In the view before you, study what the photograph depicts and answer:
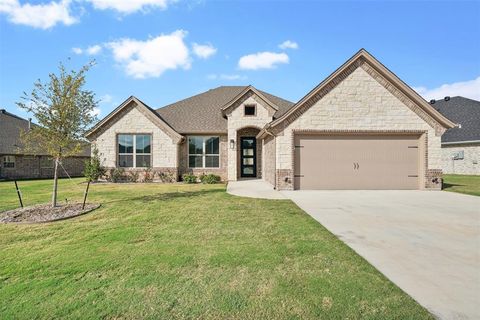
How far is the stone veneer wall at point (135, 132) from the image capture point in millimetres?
17750

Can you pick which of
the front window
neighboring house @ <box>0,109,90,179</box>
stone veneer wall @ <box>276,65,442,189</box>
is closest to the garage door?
stone veneer wall @ <box>276,65,442,189</box>

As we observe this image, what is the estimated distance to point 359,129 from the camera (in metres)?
13.3

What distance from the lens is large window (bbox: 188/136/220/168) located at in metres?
18.9

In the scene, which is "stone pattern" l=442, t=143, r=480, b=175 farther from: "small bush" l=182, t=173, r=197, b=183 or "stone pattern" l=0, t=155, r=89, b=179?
"stone pattern" l=0, t=155, r=89, b=179

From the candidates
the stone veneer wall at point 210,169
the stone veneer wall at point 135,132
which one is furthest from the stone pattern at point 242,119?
the stone veneer wall at point 135,132

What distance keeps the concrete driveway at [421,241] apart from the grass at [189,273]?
0.36 meters

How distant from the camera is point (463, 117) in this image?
27406 mm

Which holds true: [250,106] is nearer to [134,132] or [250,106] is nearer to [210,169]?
[210,169]

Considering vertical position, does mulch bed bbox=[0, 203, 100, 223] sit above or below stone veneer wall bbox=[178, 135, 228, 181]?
below

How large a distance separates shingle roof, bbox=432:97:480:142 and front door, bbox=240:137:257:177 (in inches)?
831

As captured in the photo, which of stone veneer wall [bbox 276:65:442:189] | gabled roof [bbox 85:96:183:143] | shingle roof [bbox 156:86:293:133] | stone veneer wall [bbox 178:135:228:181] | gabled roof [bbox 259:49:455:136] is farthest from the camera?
shingle roof [bbox 156:86:293:133]

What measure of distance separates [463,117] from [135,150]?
32.4 meters

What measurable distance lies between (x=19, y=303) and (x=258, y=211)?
234 inches

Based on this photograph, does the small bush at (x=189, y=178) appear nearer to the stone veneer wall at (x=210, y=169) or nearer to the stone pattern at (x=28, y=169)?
the stone veneer wall at (x=210, y=169)
